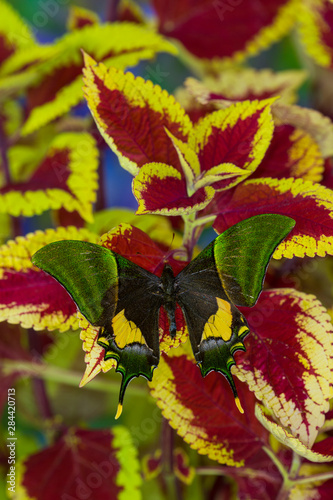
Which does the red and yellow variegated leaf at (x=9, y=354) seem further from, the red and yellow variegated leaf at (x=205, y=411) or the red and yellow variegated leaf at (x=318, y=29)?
the red and yellow variegated leaf at (x=318, y=29)

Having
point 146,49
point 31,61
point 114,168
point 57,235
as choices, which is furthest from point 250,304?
point 114,168

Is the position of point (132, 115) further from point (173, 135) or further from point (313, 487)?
point (313, 487)

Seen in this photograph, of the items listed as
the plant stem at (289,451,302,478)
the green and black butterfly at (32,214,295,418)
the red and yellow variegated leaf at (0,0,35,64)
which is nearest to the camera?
the green and black butterfly at (32,214,295,418)

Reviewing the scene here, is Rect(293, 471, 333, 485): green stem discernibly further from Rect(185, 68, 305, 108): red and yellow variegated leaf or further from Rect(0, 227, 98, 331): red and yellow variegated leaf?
Rect(185, 68, 305, 108): red and yellow variegated leaf

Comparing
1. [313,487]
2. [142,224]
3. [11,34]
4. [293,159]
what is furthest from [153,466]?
[11,34]

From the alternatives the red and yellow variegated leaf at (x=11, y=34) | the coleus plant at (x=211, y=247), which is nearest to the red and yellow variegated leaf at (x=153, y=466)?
the coleus plant at (x=211, y=247)

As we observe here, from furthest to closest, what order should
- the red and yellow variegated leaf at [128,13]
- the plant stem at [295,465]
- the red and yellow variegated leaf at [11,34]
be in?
the red and yellow variegated leaf at [128,13]
the red and yellow variegated leaf at [11,34]
the plant stem at [295,465]

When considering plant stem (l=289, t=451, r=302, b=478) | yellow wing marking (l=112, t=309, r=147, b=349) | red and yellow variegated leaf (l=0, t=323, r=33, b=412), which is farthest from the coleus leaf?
red and yellow variegated leaf (l=0, t=323, r=33, b=412)
